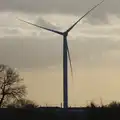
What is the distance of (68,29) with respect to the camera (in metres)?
68.8

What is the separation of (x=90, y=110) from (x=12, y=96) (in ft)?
178

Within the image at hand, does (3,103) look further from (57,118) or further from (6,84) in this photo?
(57,118)

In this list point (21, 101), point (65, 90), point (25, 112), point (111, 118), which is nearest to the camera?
point (111, 118)

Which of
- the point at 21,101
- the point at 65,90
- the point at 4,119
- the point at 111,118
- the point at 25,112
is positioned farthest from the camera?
the point at 21,101

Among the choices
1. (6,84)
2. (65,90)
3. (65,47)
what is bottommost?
(65,90)

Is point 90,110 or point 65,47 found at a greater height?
point 65,47

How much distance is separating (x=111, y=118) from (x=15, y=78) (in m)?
59.2

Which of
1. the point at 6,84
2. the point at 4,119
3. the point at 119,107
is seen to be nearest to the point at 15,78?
the point at 6,84

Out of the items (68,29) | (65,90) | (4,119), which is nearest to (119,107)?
(65,90)

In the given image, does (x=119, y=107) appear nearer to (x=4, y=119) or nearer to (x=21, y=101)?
(x=4, y=119)

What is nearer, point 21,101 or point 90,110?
point 90,110

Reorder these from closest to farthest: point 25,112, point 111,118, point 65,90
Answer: point 111,118 → point 65,90 → point 25,112

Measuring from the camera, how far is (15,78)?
388 feet

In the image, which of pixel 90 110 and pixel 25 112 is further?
pixel 25 112
